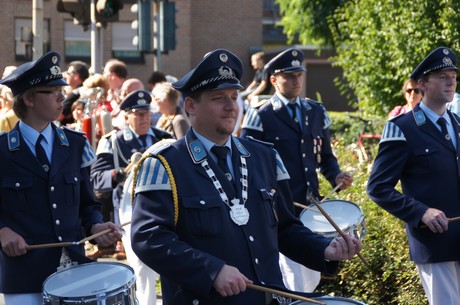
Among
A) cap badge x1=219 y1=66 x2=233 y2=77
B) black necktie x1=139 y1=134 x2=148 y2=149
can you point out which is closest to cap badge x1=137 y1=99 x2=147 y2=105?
black necktie x1=139 y1=134 x2=148 y2=149

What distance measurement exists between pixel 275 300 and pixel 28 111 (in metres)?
2.19

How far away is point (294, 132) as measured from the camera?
791 cm

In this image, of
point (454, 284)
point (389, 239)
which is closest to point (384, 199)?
point (454, 284)

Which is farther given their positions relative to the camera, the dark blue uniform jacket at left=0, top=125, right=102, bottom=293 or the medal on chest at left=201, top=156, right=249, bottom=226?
the dark blue uniform jacket at left=0, top=125, right=102, bottom=293

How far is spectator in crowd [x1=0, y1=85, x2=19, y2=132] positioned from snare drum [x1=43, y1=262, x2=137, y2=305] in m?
5.06

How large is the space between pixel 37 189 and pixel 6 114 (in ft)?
17.7

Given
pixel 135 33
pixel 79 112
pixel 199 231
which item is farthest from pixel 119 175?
pixel 135 33

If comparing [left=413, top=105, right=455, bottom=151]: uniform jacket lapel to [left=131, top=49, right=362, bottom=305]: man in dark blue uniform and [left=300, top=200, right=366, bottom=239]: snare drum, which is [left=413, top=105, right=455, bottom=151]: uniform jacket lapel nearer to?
[left=300, top=200, right=366, bottom=239]: snare drum

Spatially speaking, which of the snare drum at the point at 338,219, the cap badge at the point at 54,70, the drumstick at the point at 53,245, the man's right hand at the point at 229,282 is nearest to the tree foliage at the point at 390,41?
the snare drum at the point at 338,219

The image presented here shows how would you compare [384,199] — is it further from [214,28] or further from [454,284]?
[214,28]

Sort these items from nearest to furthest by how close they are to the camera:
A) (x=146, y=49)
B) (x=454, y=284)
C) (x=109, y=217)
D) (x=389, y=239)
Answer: (x=454, y=284)
(x=389, y=239)
(x=109, y=217)
(x=146, y=49)

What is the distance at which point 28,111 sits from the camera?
5.71 metres

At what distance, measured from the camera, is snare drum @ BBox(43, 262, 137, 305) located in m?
4.68

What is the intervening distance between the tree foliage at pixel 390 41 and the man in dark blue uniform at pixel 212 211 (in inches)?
393
